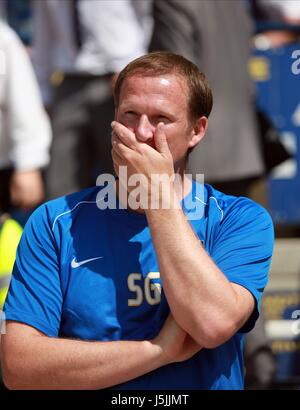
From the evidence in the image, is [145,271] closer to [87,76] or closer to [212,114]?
[212,114]

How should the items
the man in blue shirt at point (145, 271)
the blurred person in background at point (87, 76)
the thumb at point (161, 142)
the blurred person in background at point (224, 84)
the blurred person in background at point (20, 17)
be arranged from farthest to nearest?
the blurred person in background at point (20, 17) < the blurred person in background at point (87, 76) < the blurred person in background at point (224, 84) < the thumb at point (161, 142) < the man in blue shirt at point (145, 271)

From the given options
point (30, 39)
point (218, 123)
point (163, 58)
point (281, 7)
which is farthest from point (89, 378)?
point (30, 39)

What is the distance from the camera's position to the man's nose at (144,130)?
2770 millimetres

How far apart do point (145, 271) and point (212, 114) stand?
225cm

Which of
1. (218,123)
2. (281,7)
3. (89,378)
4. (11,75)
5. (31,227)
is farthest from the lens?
(281,7)

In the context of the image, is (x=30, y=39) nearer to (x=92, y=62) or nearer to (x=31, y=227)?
(x=92, y=62)

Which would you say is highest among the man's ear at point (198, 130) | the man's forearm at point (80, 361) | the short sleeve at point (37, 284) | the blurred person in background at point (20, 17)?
the blurred person in background at point (20, 17)

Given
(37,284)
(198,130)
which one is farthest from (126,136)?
(37,284)

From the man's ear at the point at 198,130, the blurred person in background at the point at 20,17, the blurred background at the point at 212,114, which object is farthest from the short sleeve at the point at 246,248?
the blurred person in background at the point at 20,17

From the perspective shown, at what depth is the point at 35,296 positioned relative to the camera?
280 cm

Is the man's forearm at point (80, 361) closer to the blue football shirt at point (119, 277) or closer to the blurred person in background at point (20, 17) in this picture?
the blue football shirt at point (119, 277)

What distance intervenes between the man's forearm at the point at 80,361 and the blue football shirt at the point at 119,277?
0.07 meters

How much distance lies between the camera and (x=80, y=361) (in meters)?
2.70

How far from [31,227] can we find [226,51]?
7.91 feet
